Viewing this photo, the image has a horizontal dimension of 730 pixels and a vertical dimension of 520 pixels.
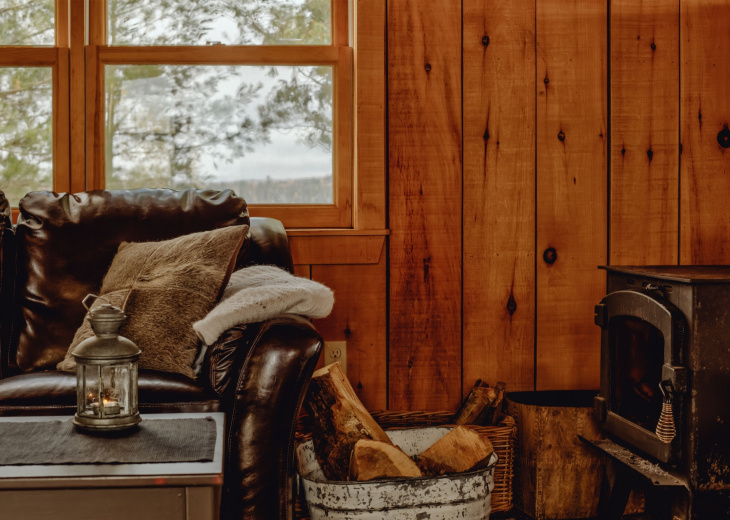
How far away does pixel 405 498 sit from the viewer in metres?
1.75

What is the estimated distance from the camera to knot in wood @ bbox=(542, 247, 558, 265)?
2607mm

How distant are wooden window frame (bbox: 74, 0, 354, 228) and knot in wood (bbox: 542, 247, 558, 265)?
0.74 m

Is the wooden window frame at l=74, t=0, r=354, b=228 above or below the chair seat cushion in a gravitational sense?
above

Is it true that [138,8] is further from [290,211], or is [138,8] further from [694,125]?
[694,125]

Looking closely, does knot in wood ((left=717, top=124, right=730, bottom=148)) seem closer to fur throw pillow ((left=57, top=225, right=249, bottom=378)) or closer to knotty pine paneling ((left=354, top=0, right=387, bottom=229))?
knotty pine paneling ((left=354, top=0, right=387, bottom=229))

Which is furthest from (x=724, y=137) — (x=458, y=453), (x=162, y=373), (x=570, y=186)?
(x=162, y=373)

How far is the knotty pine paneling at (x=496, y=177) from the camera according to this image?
258 cm

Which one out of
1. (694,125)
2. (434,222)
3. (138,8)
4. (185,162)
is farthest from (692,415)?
(138,8)

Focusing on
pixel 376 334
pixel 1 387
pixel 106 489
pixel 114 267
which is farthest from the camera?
pixel 376 334

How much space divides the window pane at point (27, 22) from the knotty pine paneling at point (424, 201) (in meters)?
1.29

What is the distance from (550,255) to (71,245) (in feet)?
5.41

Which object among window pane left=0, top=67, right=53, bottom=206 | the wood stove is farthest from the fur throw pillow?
the wood stove

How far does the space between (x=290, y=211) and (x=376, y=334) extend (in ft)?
1.85

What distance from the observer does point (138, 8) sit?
2637 millimetres
